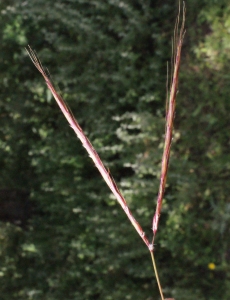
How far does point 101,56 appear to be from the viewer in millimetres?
3178

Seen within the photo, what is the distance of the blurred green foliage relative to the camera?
2.77 meters

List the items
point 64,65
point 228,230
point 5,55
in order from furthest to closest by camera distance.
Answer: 1. point 5,55
2. point 64,65
3. point 228,230

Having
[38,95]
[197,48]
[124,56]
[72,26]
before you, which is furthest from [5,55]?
[197,48]

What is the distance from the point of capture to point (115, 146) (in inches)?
115

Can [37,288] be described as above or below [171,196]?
below

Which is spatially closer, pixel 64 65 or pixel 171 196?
pixel 171 196

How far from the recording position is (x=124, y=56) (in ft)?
9.72

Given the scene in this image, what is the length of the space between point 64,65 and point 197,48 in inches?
41.0

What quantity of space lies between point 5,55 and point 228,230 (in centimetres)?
222

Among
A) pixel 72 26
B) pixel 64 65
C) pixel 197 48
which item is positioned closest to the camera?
pixel 197 48

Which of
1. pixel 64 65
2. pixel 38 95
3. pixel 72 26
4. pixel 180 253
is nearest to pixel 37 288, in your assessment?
pixel 180 253

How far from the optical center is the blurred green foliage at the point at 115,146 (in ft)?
9.10

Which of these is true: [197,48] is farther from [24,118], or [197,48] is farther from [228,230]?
[24,118]

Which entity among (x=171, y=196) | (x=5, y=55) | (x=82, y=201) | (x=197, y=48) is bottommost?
(x=171, y=196)
